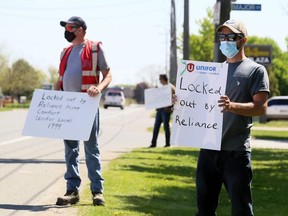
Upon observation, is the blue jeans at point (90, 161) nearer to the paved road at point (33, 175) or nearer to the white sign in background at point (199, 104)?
the paved road at point (33, 175)

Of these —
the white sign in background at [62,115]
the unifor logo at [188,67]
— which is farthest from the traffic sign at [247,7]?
the unifor logo at [188,67]

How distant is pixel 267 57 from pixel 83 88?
2331cm

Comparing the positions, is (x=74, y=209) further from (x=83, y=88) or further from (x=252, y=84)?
(x=252, y=84)

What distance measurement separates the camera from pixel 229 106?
17.3ft

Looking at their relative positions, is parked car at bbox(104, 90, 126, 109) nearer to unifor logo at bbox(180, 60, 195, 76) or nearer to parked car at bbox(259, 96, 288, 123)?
parked car at bbox(259, 96, 288, 123)

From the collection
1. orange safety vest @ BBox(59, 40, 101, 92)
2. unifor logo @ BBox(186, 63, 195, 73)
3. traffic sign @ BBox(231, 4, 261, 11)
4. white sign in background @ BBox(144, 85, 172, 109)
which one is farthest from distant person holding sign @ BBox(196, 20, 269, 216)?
white sign in background @ BBox(144, 85, 172, 109)

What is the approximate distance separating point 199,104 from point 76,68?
7.22 ft

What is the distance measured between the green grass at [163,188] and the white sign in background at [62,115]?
0.88 meters

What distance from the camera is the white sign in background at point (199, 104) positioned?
5578 mm

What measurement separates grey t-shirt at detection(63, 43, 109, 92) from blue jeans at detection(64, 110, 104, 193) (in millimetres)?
416

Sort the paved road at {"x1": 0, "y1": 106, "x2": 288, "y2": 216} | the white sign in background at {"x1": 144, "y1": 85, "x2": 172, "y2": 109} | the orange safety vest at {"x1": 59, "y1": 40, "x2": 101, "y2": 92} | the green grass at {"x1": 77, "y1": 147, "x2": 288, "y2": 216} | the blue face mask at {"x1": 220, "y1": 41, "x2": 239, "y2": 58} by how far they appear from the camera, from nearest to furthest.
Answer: the blue face mask at {"x1": 220, "y1": 41, "x2": 239, "y2": 58} → the orange safety vest at {"x1": 59, "y1": 40, "x2": 101, "y2": 92} → the paved road at {"x1": 0, "y1": 106, "x2": 288, "y2": 216} → the green grass at {"x1": 77, "y1": 147, "x2": 288, "y2": 216} → the white sign in background at {"x1": 144, "y1": 85, "x2": 172, "y2": 109}

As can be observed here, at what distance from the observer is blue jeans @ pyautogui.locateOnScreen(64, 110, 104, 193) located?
25.0ft

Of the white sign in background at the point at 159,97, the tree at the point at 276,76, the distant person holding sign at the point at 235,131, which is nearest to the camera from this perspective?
the distant person holding sign at the point at 235,131

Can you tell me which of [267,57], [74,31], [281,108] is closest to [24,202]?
[74,31]
